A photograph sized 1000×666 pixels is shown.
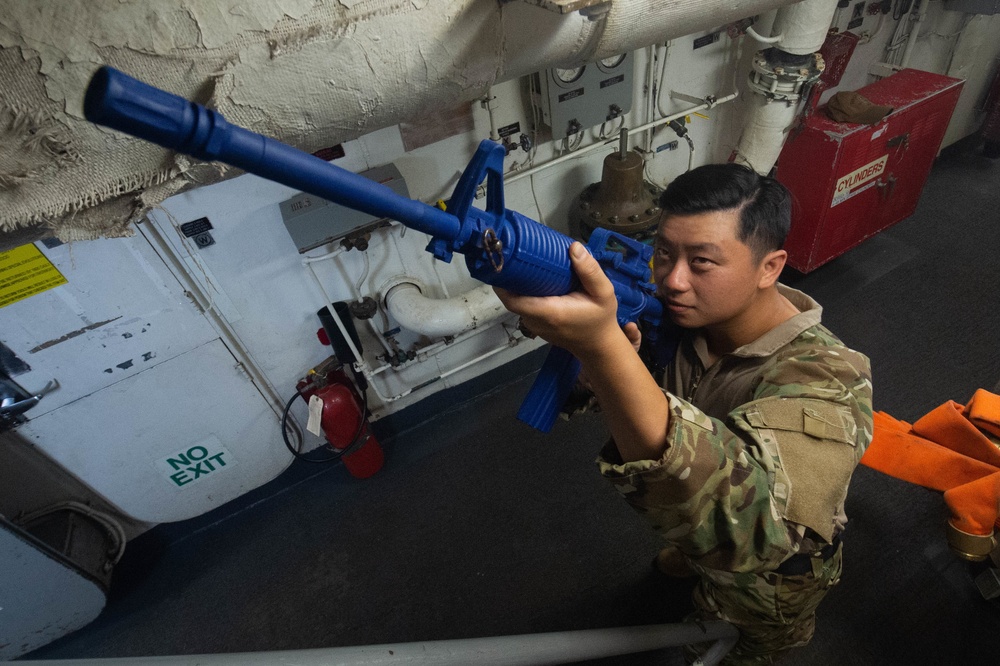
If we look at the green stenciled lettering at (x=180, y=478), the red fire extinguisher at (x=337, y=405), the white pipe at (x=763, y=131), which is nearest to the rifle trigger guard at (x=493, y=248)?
the red fire extinguisher at (x=337, y=405)

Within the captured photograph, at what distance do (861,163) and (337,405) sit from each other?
143 inches

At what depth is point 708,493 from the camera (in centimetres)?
83

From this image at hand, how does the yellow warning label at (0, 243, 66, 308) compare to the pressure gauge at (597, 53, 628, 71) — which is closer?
the yellow warning label at (0, 243, 66, 308)

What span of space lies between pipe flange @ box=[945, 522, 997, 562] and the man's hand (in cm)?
196

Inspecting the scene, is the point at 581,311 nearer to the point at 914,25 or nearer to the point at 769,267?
the point at 769,267

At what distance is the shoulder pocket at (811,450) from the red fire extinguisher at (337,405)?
6.99ft

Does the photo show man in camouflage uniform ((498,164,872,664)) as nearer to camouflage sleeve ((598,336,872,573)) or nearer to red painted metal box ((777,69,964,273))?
camouflage sleeve ((598,336,872,573))

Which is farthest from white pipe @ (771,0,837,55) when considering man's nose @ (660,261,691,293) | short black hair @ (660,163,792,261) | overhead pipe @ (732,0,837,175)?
man's nose @ (660,261,691,293)

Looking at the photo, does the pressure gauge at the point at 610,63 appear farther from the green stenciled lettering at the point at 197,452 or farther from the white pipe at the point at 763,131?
the green stenciled lettering at the point at 197,452

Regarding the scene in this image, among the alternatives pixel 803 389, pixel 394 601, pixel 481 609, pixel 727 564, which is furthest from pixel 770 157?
pixel 394 601

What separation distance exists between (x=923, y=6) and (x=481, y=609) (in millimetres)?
4969

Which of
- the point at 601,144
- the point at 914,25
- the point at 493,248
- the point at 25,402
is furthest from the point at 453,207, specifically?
the point at 914,25

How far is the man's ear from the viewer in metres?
1.34

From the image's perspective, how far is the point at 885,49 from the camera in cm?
374
